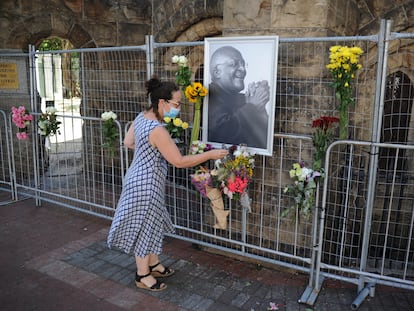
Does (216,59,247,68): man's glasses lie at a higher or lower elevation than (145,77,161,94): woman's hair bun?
higher

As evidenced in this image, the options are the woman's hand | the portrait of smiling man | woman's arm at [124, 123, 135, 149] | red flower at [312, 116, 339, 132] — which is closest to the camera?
red flower at [312, 116, 339, 132]

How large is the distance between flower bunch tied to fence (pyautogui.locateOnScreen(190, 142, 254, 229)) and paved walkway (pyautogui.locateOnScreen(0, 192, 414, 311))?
664 mm

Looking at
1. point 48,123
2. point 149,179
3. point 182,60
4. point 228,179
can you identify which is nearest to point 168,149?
point 149,179

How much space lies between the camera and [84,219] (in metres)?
5.87

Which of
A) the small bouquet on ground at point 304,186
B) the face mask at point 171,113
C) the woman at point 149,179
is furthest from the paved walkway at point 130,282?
the face mask at point 171,113

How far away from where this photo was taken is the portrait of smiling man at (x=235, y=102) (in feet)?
12.7

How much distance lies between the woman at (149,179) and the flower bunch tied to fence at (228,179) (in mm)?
235

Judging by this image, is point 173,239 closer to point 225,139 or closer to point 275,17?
point 225,139

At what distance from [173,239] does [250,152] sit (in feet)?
6.20

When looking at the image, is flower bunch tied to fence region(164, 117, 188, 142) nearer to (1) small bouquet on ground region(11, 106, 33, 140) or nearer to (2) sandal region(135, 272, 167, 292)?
(2) sandal region(135, 272, 167, 292)

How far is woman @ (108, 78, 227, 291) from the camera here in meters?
3.57

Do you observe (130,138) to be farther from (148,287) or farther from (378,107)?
(378,107)

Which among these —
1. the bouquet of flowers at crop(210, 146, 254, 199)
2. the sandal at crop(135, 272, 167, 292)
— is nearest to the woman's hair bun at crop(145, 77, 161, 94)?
the bouquet of flowers at crop(210, 146, 254, 199)

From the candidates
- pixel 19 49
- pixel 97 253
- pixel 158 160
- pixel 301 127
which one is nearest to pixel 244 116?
pixel 301 127
